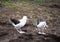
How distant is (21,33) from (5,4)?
3.67 metres

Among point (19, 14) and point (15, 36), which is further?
point (19, 14)

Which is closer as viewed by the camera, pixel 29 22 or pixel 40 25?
pixel 40 25

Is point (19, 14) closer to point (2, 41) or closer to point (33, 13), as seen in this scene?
point (33, 13)

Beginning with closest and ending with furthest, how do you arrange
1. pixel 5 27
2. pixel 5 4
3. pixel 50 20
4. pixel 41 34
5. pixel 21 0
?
pixel 41 34 → pixel 5 27 → pixel 50 20 → pixel 5 4 → pixel 21 0

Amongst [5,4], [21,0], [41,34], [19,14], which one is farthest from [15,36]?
[21,0]

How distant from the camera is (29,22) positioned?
1074 cm

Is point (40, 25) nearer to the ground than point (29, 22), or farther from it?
farther from it

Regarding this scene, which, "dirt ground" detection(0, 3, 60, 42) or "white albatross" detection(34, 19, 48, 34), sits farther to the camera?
"white albatross" detection(34, 19, 48, 34)

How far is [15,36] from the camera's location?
8.83 m

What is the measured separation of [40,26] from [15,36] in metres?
0.98

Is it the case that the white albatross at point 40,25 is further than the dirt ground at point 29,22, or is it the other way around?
the white albatross at point 40,25

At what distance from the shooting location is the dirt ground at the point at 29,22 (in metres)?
8.71

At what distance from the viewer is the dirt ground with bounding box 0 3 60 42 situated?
8711 millimetres

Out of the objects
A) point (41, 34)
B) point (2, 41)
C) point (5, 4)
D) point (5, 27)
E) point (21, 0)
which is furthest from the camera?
point (21, 0)
